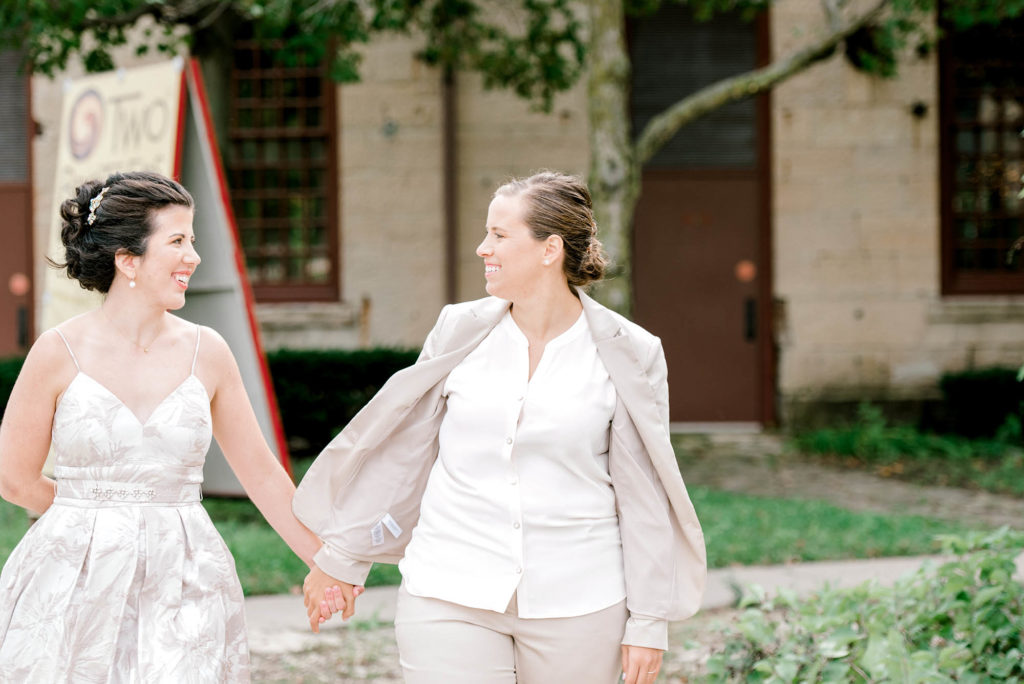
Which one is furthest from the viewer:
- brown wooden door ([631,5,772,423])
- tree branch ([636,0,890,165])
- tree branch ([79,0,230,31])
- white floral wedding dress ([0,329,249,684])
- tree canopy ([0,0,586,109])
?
brown wooden door ([631,5,772,423])

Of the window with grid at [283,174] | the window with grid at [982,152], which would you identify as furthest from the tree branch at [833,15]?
the window with grid at [283,174]

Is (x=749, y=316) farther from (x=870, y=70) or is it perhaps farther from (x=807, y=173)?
(x=870, y=70)

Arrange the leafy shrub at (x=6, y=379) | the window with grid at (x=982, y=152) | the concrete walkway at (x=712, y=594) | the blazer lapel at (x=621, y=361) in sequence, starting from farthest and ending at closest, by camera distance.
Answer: the window with grid at (x=982, y=152) → the leafy shrub at (x=6, y=379) → the concrete walkway at (x=712, y=594) → the blazer lapel at (x=621, y=361)

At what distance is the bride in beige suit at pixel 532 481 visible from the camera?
2.69m

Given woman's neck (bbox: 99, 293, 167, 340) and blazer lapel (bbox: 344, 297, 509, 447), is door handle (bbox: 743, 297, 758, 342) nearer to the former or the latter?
blazer lapel (bbox: 344, 297, 509, 447)

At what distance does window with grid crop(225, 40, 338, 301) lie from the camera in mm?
12422

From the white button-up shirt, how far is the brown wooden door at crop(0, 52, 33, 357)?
1098cm

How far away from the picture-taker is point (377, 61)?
12.2 meters

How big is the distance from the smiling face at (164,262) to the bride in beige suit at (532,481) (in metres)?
0.56

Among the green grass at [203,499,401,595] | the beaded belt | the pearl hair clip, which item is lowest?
the green grass at [203,499,401,595]

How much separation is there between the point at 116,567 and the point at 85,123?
540 cm

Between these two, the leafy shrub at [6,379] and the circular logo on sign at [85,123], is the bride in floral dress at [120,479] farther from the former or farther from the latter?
the leafy shrub at [6,379]

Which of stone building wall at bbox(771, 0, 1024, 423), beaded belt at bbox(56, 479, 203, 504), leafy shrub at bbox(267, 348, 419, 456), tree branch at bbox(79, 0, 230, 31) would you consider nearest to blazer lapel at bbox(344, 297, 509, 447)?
beaded belt at bbox(56, 479, 203, 504)

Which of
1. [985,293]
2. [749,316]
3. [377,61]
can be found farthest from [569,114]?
[985,293]
